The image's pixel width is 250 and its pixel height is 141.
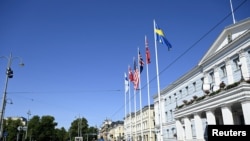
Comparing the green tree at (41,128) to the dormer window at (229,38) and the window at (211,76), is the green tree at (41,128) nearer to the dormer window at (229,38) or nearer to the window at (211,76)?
the window at (211,76)

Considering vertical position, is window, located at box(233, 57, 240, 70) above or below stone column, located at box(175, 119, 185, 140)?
above

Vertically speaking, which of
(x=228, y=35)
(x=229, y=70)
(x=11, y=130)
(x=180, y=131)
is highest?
(x=228, y=35)

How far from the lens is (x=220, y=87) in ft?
70.1

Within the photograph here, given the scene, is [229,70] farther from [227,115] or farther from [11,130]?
[11,130]

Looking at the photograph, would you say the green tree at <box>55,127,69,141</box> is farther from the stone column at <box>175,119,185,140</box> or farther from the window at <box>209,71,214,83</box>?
the window at <box>209,71,214,83</box>

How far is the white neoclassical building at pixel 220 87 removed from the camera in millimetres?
19683

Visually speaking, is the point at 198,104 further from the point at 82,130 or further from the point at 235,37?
the point at 82,130

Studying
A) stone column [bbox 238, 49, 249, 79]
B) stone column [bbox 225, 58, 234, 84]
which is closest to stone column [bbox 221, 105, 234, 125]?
stone column [bbox 238, 49, 249, 79]

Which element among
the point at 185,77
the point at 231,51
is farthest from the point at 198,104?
the point at 185,77

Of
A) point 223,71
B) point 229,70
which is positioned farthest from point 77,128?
point 229,70

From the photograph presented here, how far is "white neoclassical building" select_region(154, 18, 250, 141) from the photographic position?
19683 mm

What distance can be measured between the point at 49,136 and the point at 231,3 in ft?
313

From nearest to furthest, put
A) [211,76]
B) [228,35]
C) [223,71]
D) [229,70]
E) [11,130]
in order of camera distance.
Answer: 1. [229,70]
2. [228,35]
3. [223,71]
4. [211,76]
5. [11,130]

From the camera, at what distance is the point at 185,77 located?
40406mm
